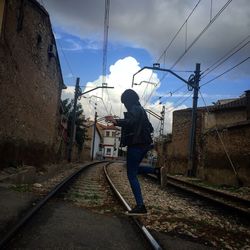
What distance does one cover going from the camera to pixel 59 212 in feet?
21.5

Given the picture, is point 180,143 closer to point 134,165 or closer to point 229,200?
point 229,200

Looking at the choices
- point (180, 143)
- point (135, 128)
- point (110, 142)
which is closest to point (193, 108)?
point (180, 143)

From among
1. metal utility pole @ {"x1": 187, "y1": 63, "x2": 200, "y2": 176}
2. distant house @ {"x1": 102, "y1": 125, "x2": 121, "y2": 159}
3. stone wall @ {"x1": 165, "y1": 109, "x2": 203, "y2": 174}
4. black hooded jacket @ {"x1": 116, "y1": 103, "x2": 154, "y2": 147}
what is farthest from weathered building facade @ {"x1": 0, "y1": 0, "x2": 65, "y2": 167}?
distant house @ {"x1": 102, "y1": 125, "x2": 121, "y2": 159}

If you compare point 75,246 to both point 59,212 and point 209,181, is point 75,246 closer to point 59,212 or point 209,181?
point 59,212

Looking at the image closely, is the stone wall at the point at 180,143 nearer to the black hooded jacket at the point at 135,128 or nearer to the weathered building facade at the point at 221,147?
the weathered building facade at the point at 221,147

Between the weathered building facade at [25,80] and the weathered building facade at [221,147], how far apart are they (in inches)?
238

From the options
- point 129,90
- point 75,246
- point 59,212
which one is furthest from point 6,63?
point 75,246

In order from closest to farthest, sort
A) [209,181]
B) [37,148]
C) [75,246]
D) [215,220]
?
[75,246] < [215,220] < [37,148] < [209,181]

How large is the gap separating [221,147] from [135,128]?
13328mm

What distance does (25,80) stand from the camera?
15.0 m

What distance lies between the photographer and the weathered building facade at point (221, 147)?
16.7 meters

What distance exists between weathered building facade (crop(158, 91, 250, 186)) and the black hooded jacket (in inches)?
62.0

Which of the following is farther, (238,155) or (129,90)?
(238,155)

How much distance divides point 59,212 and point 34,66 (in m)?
11.1
